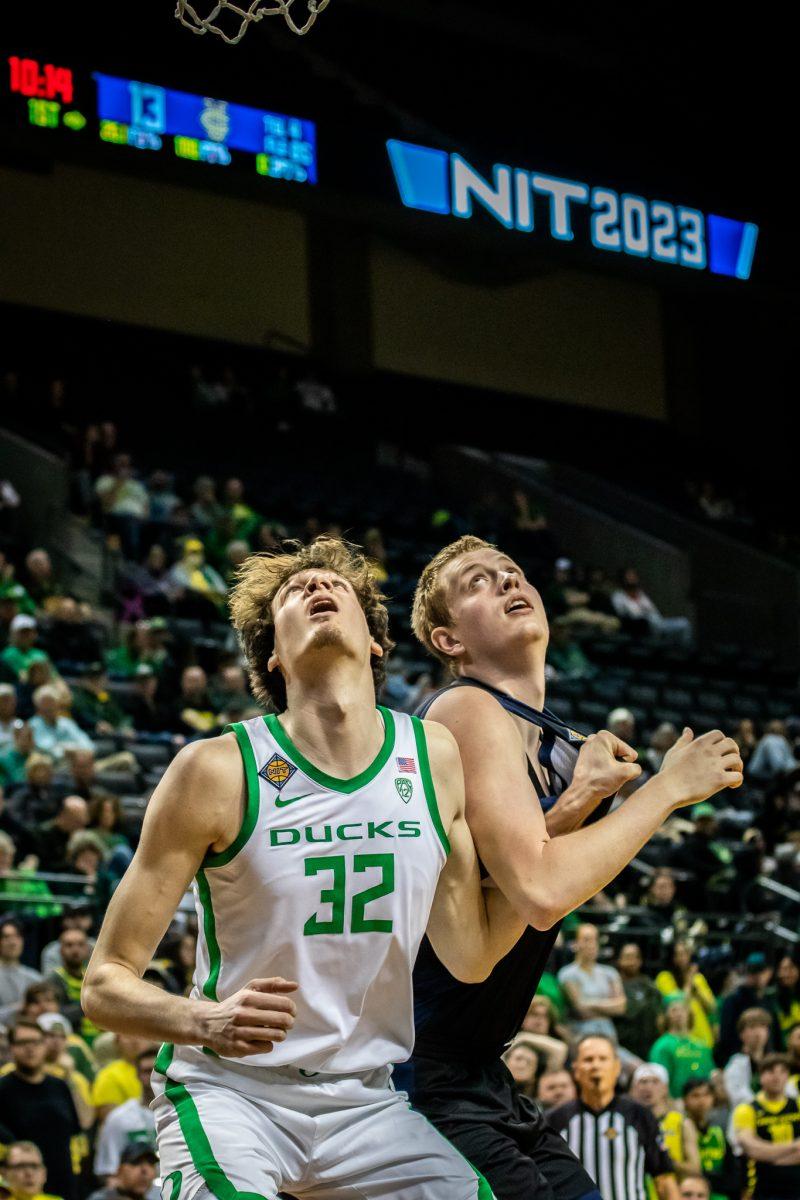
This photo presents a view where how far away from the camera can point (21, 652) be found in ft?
40.1

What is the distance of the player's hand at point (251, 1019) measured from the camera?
2.84m

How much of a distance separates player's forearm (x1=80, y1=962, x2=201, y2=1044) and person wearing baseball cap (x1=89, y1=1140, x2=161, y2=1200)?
182 inches

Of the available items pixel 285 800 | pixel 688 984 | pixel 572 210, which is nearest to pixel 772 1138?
pixel 688 984

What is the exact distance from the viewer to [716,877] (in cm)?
1288

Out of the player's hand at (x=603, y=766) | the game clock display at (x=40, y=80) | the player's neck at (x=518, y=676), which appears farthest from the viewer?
the game clock display at (x=40, y=80)

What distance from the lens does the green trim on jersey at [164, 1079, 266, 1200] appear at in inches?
116

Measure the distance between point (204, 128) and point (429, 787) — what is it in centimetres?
1304

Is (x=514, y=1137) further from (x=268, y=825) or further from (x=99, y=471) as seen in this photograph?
(x=99, y=471)

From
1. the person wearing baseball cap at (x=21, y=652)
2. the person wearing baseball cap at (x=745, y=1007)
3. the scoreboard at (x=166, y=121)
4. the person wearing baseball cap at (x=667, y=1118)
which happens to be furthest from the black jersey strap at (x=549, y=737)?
the scoreboard at (x=166, y=121)

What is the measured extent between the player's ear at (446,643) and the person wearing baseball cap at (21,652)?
8.22 m

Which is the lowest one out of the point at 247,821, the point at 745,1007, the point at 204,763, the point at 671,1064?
the point at 671,1064

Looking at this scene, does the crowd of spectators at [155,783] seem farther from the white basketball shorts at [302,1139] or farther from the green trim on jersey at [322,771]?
the white basketball shorts at [302,1139]

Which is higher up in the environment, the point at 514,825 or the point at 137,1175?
the point at 514,825

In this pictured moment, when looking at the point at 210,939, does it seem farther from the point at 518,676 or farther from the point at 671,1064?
the point at 671,1064
